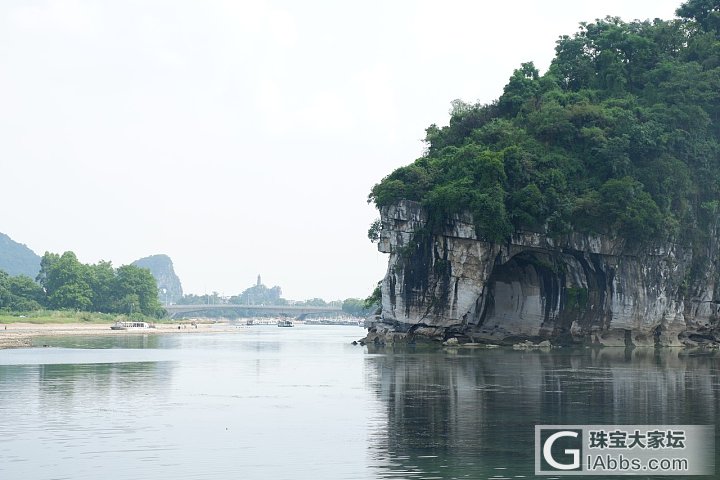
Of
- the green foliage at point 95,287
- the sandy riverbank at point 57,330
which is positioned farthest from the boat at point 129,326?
the green foliage at point 95,287

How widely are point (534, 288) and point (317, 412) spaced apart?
169 ft

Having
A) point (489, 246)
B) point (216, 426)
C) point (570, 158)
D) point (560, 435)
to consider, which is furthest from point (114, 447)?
point (570, 158)

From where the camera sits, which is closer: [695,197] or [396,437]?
[396,437]

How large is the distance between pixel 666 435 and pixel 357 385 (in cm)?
1977

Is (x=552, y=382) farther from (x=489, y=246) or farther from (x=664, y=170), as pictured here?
(x=664, y=170)

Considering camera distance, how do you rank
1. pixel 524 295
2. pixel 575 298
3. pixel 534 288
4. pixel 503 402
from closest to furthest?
pixel 503 402 → pixel 575 298 → pixel 534 288 → pixel 524 295

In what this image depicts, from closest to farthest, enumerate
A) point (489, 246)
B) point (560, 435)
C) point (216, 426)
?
1. point (560, 435)
2. point (216, 426)
3. point (489, 246)

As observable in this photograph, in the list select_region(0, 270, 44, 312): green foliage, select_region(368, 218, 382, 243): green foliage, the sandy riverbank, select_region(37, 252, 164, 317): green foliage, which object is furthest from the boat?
select_region(368, 218, 382, 243): green foliage

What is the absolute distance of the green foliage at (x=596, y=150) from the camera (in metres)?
79.2

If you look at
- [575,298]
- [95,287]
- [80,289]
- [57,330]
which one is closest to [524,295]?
[575,298]

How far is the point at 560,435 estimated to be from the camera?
2861cm

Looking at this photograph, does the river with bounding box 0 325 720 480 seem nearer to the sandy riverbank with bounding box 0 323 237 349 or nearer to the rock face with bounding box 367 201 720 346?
the rock face with bounding box 367 201 720 346

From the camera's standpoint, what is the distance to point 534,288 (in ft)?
277

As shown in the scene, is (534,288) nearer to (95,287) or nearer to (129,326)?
(129,326)
